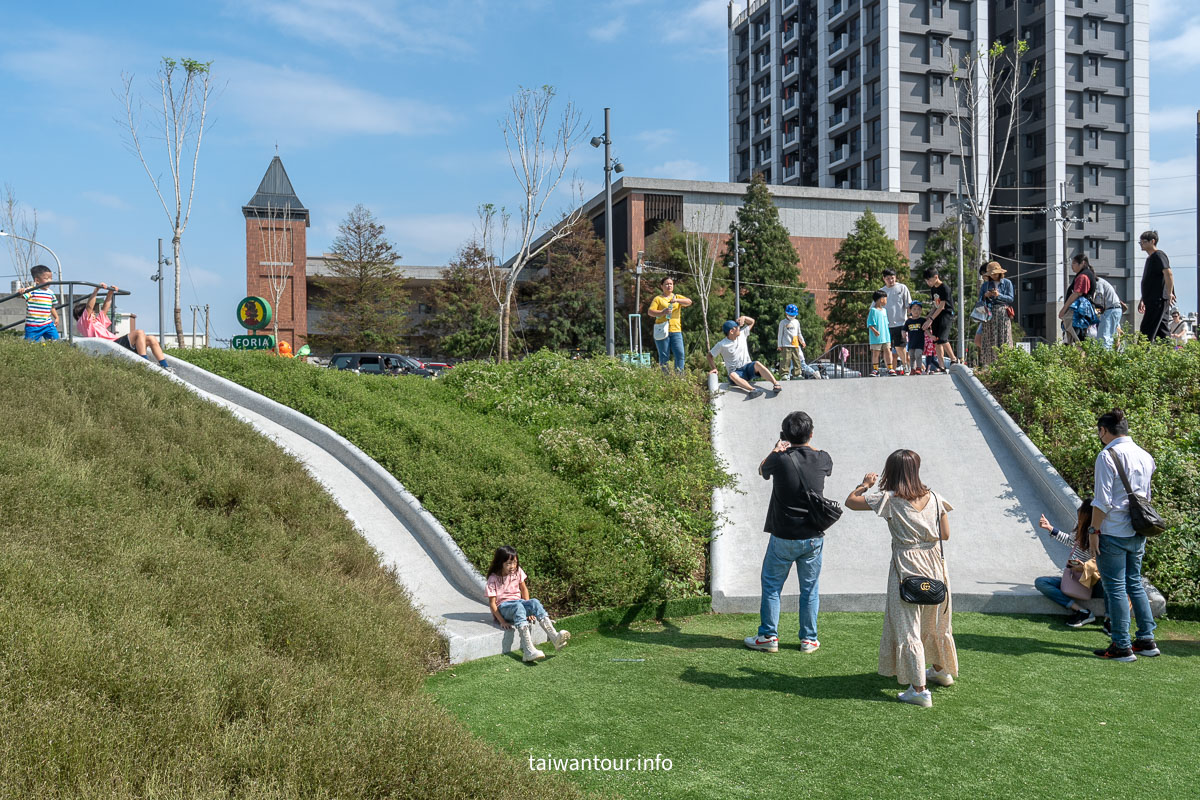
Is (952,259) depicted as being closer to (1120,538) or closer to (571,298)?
(571,298)

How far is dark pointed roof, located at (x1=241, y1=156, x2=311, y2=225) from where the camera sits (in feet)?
166

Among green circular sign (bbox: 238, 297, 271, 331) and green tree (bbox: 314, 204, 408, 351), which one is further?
green tree (bbox: 314, 204, 408, 351)

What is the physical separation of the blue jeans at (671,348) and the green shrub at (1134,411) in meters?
4.76

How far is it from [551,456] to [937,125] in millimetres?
60119

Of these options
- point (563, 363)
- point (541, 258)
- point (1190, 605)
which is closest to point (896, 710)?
point (1190, 605)

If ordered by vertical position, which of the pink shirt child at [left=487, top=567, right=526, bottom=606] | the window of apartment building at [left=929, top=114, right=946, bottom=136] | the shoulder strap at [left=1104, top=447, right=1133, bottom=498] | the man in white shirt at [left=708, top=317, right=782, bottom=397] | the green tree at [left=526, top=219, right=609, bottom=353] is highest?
the window of apartment building at [left=929, top=114, right=946, bottom=136]

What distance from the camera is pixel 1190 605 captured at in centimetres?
762

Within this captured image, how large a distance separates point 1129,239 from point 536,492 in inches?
2667

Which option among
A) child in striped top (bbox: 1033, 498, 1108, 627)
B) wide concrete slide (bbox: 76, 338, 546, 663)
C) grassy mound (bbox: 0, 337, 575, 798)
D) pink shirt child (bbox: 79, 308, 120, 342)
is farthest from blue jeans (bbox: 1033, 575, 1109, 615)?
pink shirt child (bbox: 79, 308, 120, 342)

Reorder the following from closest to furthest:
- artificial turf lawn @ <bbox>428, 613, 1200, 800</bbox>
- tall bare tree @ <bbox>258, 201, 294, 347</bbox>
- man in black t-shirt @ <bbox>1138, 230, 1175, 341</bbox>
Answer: artificial turf lawn @ <bbox>428, 613, 1200, 800</bbox>
man in black t-shirt @ <bbox>1138, 230, 1175, 341</bbox>
tall bare tree @ <bbox>258, 201, 294, 347</bbox>

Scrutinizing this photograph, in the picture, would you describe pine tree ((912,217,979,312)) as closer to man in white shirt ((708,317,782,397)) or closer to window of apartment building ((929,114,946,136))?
window of apartment building ((929,114,946,136))

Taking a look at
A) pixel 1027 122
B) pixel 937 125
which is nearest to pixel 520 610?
pixel 937 125

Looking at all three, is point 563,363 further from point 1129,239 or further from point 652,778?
point 1129,239

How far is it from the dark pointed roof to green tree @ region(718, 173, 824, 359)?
86.7 ft
